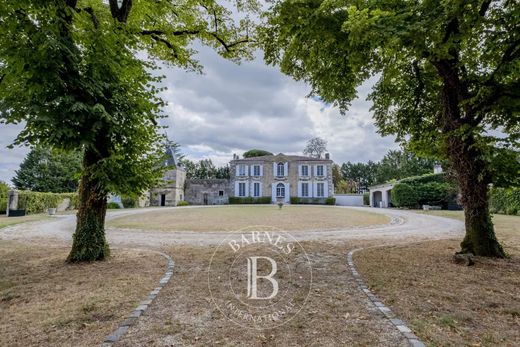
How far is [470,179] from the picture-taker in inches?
→ 235

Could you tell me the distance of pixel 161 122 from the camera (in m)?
7.04

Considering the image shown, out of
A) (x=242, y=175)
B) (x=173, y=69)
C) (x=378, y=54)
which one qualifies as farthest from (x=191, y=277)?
(x=242, y=175)

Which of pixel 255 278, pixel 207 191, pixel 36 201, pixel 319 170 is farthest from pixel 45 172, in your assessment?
pixel 255 278

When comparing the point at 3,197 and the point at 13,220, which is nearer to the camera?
the point at 13,220

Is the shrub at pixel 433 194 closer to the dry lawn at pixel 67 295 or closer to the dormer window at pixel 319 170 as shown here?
the dormer window at pixel 319 170

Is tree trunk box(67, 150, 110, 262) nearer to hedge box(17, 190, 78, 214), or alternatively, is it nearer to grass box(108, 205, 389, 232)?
grass box(108, 205, 389, 232)

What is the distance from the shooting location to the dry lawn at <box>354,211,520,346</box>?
2.85 m

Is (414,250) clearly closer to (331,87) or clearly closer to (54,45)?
(331,87)

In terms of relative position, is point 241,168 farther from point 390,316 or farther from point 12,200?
point 390,316

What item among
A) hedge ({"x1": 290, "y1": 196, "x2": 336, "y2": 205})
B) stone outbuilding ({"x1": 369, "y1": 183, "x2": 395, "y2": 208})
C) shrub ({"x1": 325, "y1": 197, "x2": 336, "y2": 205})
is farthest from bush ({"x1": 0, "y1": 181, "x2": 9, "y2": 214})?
stone outbuilding ({"x1": 369, "y1": 183, "x2": 395, "y2": 208})

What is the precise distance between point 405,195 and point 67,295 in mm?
25496

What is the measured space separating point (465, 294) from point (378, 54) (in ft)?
15.7

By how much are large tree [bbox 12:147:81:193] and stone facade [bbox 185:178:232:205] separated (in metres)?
14.0

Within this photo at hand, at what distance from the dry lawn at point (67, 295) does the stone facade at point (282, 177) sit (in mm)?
30371
